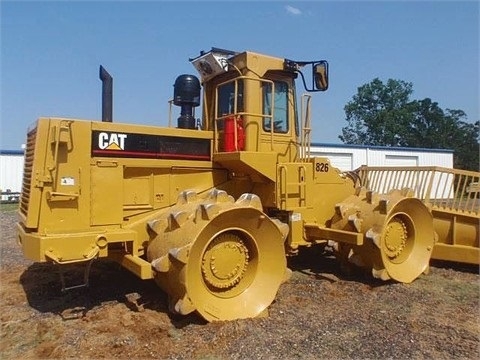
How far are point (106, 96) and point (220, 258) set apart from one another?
272cm

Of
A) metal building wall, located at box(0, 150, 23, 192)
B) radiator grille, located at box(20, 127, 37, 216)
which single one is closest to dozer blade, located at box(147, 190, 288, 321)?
radiator grille, located at box(20, 127, 37, 216)

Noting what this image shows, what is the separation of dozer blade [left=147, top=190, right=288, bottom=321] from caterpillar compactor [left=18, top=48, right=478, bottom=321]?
0.05 feet

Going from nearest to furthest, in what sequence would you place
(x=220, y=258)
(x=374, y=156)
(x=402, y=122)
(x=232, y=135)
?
(x=220, y=258)
(x=232, y=135)
(x=374, y=156)
(x=402, y=122)

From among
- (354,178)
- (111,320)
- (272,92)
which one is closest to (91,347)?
(111,320)

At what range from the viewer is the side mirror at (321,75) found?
7230 mm

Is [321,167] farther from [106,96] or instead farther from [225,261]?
[106,96]

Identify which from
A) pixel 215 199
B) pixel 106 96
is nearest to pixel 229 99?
pixel 106 96

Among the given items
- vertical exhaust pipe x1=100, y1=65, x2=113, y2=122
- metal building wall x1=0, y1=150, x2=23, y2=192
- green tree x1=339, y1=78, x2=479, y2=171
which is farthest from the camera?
green tree x1=339, y1=78, x2=479, y2=171

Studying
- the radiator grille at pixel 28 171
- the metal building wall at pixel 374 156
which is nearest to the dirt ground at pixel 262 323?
the radiator grille at pixel 28 171

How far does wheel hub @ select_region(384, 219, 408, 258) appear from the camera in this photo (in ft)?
23.9

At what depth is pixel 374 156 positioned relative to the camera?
2698 centimetres

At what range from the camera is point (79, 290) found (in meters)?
6.64

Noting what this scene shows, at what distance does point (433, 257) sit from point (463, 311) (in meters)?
2.56

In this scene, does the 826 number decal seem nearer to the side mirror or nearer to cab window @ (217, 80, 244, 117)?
the side mirror
